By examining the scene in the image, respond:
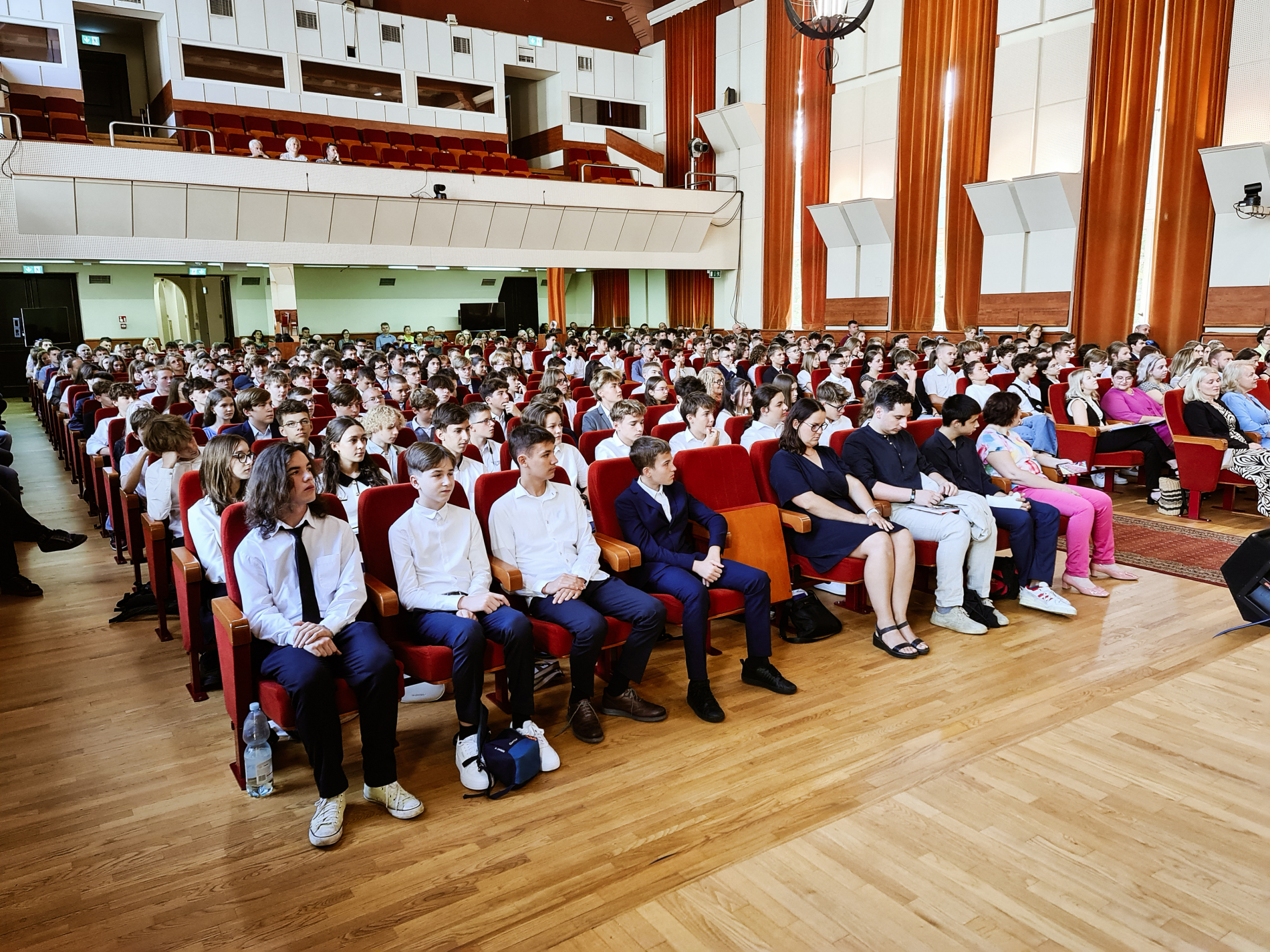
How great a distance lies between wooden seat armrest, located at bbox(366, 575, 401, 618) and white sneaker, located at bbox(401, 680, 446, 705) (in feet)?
1.99

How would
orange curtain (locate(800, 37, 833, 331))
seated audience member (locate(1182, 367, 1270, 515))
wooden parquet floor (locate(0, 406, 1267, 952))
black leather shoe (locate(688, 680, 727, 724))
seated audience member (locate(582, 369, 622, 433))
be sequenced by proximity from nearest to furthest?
wooden parquet floor (locate(0, 406, 1267, 952)) → black leather shoe (locate(688, 680, 727, 724)) → seated audience member (locate(582, 369, 622, 433)) → seated audience member (locate(1182, 367, 1270, 515)) → orange curtain (locate(800, 37, 833, 331))

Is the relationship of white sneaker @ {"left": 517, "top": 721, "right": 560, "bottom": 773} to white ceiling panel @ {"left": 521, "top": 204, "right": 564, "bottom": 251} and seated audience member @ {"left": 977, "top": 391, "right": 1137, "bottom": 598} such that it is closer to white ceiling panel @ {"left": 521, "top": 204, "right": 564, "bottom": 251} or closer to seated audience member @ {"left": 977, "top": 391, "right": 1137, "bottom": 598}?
seated audience member @ {"left": 977, "top": 391, "right": 1137, "bottom": 598}

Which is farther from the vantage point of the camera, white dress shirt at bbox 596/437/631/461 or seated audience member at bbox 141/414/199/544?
white dress shirt at bbox 596/437/631/461

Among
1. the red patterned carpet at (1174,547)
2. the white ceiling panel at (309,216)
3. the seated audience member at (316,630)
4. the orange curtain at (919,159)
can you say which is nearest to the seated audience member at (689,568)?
the seated audience member at (316,630)

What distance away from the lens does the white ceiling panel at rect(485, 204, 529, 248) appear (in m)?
15.8

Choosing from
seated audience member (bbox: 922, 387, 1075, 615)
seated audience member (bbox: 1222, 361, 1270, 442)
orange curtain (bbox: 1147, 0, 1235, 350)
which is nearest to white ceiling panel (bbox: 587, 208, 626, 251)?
orange curtain (bbox: 1147, 0, 1235, 350)

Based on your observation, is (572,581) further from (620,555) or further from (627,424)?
(627,424)

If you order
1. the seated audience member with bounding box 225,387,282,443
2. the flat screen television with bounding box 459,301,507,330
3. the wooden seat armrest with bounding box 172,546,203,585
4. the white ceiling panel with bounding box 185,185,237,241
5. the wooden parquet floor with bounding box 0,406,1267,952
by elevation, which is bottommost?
the wooden parquet floor with bounding box 0,406,1267,952

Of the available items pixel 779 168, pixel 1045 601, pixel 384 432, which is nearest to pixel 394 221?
pixel 779 168

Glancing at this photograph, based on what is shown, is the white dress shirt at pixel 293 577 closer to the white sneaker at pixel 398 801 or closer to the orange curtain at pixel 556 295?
the white sneaker at pixel 398 801

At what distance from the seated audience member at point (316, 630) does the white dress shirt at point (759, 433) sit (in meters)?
2.48

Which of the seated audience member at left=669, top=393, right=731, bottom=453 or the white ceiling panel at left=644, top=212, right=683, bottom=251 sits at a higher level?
the white ceiling panel at left=644, top=212, right=683, bottom=251

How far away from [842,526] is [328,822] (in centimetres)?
243

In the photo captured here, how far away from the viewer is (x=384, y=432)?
4184mm
